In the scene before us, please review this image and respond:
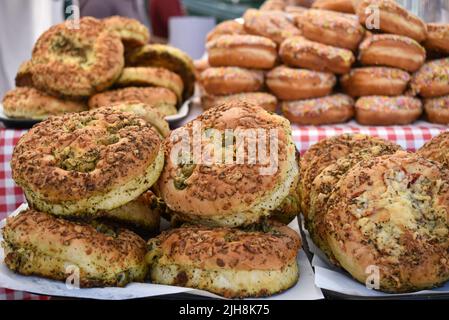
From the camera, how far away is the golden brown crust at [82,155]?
1426 millimetres

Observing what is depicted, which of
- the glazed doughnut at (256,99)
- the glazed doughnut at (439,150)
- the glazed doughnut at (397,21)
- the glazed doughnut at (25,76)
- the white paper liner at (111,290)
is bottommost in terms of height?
the white paper liner at (111,290)

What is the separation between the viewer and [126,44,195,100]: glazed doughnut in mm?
3148

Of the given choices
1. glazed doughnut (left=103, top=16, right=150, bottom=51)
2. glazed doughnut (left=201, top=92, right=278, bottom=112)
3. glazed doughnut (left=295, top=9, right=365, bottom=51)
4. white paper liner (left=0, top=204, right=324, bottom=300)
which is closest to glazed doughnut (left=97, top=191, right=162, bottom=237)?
white paper liner (left=0, top=204, right=324, bottom=300)

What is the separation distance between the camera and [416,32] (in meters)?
2.95

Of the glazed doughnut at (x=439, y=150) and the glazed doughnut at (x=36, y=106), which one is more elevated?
the glazed doughnut at (x=439, y=150)

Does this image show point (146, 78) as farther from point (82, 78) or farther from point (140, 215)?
point (140, 215)

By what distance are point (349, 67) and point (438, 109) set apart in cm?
53

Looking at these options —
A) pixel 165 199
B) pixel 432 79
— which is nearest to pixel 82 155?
pixel 165 199

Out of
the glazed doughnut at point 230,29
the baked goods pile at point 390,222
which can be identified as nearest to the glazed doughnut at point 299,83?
the glazed doughnut at point 230,29

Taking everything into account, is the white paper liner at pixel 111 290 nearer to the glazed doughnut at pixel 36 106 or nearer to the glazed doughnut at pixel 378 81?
the glazed doughnut at pixel 36 106

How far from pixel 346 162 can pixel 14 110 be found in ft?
6.05

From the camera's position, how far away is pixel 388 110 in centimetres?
293

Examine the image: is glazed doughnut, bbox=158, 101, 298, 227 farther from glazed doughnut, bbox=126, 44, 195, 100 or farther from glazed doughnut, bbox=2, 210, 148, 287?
glazed doughnut, bbox=126, 44, 195, 100
